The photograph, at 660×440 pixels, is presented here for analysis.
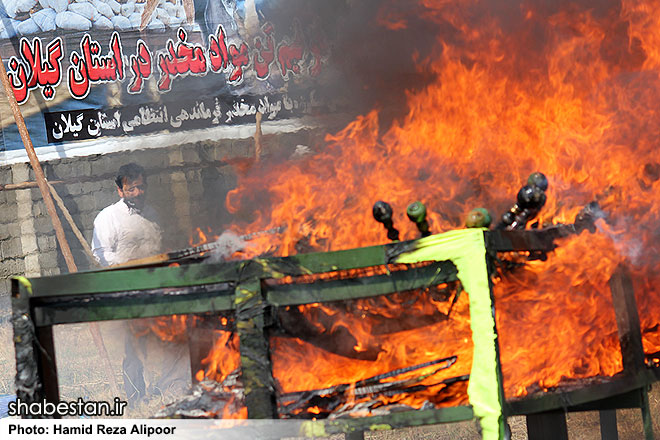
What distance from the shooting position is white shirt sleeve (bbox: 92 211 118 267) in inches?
276

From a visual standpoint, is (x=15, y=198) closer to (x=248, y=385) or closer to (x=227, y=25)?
(x=227, y=25)

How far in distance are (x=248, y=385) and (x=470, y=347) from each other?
3.77ft

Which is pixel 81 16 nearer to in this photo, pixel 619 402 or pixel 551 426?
pixel 551 426

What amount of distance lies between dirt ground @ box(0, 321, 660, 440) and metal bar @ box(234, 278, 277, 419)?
3.00ft

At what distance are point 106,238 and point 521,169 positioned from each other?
4223mm

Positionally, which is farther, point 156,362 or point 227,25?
point 227,25

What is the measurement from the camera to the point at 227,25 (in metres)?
11.2

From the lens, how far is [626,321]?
3.51 m

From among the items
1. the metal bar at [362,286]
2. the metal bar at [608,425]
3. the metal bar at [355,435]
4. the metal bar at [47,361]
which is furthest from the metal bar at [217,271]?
the metal bar at [608,425]

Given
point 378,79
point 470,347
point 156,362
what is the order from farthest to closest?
point 378,79
point 156,362
point 470,347

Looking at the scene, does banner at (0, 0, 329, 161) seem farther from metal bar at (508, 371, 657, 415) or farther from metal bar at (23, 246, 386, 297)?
metal bar at (23, 246, 386, 297)

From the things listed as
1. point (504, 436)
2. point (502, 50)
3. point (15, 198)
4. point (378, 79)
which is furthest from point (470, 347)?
point (15, 198)

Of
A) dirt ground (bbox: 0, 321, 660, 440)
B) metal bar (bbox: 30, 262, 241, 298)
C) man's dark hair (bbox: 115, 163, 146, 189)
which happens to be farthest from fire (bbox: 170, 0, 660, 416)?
man's dark hair (bbox: 115, 163, 146, 189)

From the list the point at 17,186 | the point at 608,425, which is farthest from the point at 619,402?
the point at 17,186
